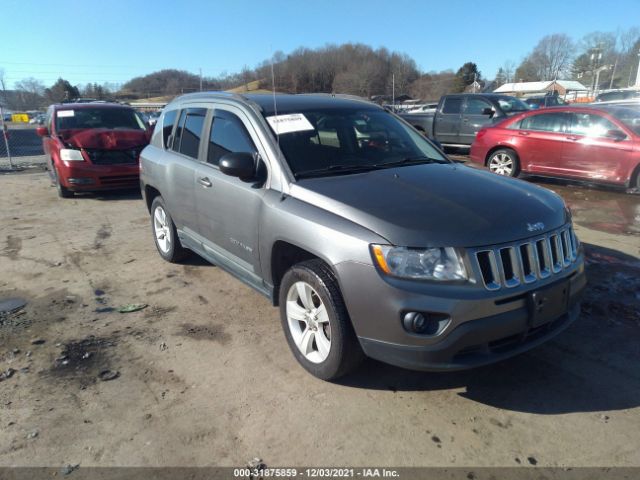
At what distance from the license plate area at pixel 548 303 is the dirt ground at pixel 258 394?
1.72ft

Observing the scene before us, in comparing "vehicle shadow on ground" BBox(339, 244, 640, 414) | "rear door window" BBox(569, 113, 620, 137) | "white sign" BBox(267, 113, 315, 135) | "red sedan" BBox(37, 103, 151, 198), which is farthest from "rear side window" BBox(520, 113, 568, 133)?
"red sedan" BBox(37, 103, 151, 198)

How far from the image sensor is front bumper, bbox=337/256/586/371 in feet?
8.02

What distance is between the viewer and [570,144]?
8.55m

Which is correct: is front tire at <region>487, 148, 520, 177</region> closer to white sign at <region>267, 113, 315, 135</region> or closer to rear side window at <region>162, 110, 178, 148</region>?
rear side window at <region>162, 110, 178, 148</region>

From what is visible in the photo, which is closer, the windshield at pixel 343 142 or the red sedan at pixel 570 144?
the windshield at pixel 343 142

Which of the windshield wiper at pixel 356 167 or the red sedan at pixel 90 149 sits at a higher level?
the windshield wiper at pixel 356 167

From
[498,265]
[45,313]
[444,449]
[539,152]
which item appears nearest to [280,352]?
[444,449]

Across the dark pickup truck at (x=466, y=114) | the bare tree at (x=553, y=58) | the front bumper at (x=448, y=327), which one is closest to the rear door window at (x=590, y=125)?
the dark pickup truck at (x=466, y=114)

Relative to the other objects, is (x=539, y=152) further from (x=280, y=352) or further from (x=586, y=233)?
(x=280, y=352)

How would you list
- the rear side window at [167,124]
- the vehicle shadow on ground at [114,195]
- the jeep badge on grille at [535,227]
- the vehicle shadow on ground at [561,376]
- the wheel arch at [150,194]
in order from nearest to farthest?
the jeep badge on grille at [535,227]
the vehicle shadow on ground at [561,376]
the rear side window at [167,124]
the wheel arch at [150,194]
the vehicle shadow on ground at [114,195]

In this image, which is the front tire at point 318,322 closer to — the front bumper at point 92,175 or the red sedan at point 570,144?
the red sedan at point 570,144

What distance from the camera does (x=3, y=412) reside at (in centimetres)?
285

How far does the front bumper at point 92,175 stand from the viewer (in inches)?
347

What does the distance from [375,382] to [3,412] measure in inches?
91.1
